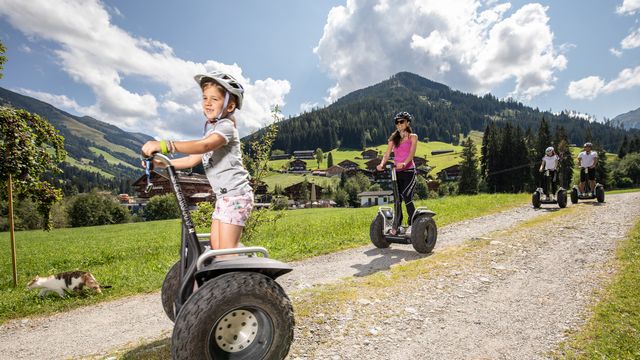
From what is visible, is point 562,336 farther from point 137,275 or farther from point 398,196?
point 137,275

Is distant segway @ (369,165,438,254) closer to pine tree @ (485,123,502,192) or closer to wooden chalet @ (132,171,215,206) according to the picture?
wooden chalet @ (132,171,215,206)

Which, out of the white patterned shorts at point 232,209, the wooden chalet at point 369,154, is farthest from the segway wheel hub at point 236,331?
the wooden chalet at point 369,154

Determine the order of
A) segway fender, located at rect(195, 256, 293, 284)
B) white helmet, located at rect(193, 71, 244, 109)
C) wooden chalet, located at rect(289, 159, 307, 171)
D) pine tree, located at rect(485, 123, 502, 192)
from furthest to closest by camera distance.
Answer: wooden chalet, located at rect(289, 159, 307, 171) → pine tree, located at rect(485, 123, 502, 192) → white helmet, located at rect(193, 71, 244, 109) → segway fender, located at rect(195, 256, 293, 284)

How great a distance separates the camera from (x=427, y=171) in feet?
505

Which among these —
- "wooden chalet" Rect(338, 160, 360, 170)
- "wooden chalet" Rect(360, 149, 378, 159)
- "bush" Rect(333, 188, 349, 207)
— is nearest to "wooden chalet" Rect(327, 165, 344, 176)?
"wooden chalet" Rect(338, 160, 360, 170)

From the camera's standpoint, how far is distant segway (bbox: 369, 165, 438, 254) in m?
7.77

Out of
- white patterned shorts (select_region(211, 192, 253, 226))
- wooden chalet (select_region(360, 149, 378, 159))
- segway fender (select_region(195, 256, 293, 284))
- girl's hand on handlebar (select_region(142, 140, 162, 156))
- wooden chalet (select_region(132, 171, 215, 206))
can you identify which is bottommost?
segway fender (select_region(195, 256, 293, 284))

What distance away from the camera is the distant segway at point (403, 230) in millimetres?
7770

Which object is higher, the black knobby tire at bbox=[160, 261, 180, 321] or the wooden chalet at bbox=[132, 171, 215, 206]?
the wooden chalet at bbox=[132, 171, 215, 206]

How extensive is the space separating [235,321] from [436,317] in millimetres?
2677

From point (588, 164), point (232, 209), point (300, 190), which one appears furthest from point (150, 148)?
point (300, 190)

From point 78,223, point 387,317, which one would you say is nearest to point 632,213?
point 387,317

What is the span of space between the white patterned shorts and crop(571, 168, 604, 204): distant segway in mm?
19672

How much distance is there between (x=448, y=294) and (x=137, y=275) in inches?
283
